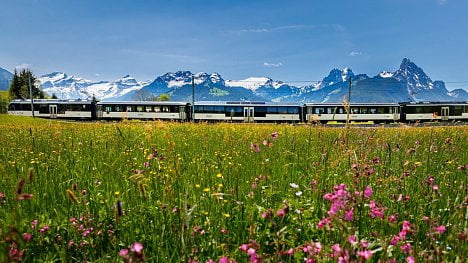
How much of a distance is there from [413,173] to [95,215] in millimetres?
3784

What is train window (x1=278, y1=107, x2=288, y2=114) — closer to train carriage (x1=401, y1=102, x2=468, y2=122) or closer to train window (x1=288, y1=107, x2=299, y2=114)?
train window (x1=288, y1=107, x2=299, y2=114)

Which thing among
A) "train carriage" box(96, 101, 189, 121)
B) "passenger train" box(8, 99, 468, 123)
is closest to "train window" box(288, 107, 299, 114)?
"passenger train" box(8, 99, 468, 123)

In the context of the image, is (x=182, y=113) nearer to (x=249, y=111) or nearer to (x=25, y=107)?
(x=249, y=111)

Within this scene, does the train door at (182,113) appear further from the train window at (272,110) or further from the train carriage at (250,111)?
the train window at (272,110)

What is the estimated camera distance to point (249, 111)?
48500mm

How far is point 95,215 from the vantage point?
2.78 meters

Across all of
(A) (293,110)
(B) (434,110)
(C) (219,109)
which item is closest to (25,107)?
(C) (219,109)

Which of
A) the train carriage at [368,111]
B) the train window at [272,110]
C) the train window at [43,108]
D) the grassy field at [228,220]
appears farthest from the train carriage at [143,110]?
the grassy field at [228,220]

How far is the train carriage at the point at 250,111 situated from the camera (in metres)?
48.3

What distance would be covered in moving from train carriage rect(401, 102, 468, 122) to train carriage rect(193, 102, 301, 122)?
1724 centimetres

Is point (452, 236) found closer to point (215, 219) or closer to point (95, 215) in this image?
point (215, 219)

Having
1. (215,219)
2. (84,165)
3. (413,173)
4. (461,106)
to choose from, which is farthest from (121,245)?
(461,106)

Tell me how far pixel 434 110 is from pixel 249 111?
2887cm

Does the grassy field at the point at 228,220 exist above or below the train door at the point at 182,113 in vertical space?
below
